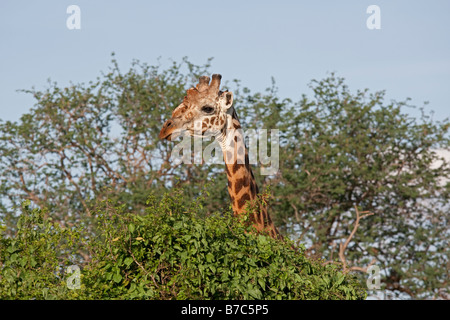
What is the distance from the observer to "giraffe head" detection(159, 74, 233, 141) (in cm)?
981

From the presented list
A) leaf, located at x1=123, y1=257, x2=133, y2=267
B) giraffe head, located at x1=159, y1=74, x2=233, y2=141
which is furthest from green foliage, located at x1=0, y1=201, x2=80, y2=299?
giraffe head, located at x1=159, y1=74, x2=233, y2=141

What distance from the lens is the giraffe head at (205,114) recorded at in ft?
32.2

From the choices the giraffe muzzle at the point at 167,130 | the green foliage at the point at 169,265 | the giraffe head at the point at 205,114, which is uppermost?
the giraffe head at the point at 205,114

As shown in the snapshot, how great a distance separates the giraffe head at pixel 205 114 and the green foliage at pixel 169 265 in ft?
8.63

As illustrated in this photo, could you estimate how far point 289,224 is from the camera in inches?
679

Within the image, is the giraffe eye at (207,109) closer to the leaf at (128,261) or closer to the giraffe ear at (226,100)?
the giraffe ear at (226,100)

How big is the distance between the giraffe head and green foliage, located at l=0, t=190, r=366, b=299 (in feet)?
8.63

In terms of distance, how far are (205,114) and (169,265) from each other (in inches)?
139

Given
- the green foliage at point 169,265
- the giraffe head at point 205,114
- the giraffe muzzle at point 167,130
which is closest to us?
the green foliage at point 169,265

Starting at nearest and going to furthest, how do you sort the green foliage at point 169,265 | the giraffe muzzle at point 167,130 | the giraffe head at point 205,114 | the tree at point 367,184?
1. the green foliage at point 169,265
2. the giraffe muzzle at point 167,130
3. the giraffe head at point 205,114
4. the tree at point 367,184

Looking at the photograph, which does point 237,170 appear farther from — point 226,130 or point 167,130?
point 167,130

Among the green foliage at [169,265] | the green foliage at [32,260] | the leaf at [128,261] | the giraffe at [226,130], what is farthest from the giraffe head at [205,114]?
the leaf at [128,261]

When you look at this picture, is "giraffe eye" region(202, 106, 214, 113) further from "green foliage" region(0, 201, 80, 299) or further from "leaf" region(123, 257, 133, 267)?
"leaf" region(123, 257, 133, 267)

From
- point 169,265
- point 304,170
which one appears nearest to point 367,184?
point 304,170
